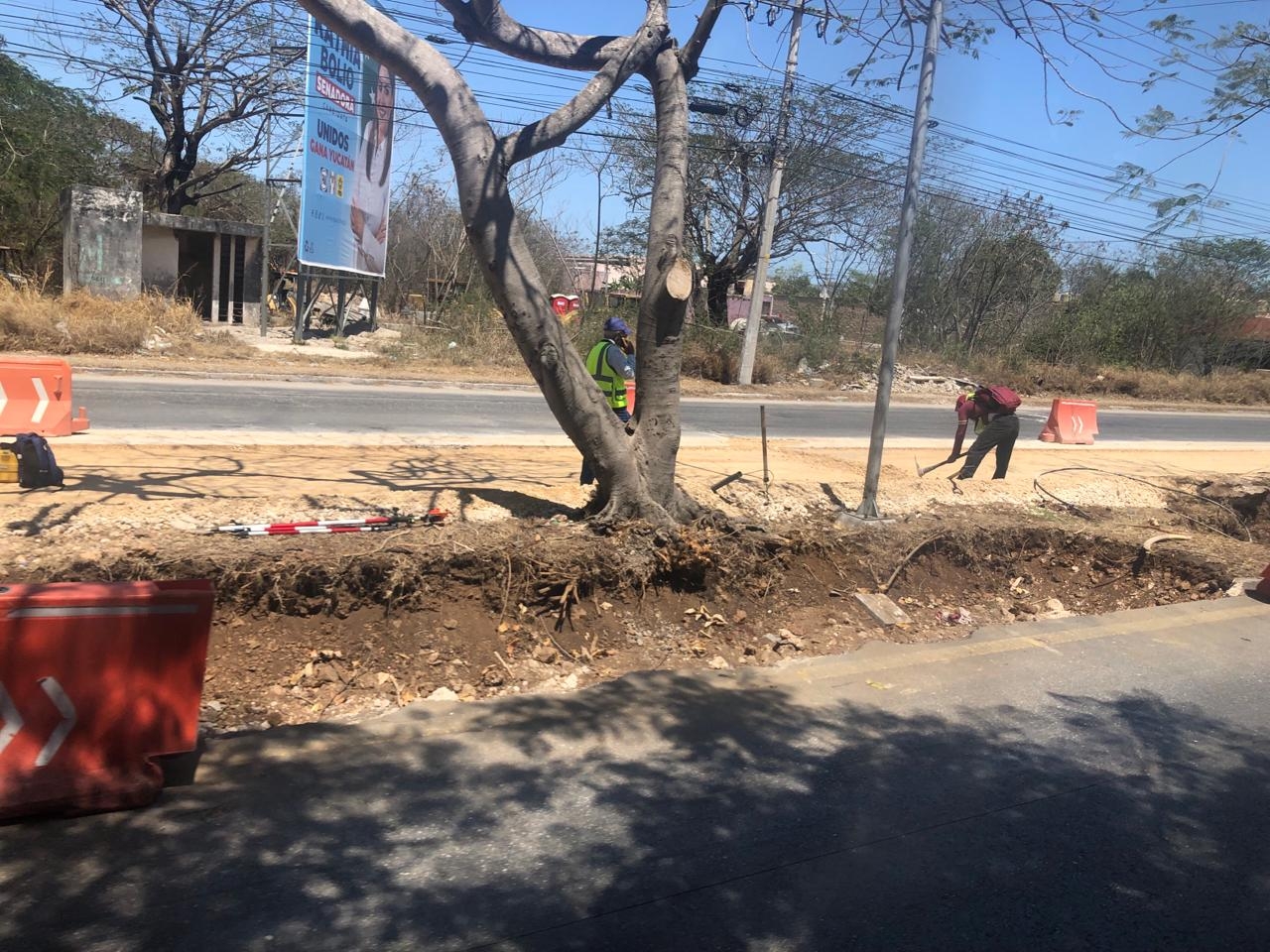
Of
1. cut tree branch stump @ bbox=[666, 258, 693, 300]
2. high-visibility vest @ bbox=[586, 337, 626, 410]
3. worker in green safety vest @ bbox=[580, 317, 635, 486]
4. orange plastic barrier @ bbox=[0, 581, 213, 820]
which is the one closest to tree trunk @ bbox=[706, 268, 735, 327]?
worker in green safety vest @ bbox=[580, 317, 635, 486]

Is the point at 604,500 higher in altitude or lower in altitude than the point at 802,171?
lower

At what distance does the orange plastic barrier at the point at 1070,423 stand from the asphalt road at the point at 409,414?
5.56 ft

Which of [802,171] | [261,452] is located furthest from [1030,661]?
[802,171]

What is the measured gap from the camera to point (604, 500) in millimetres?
6895

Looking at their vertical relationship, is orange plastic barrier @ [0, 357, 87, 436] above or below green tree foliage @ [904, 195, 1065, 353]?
below

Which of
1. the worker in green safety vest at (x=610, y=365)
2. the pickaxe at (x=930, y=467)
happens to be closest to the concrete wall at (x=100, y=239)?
the worker in green safety vest at (x=610, y=365)

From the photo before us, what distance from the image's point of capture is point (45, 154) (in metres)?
25.0

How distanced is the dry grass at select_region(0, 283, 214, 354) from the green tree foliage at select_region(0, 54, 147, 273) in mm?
4632

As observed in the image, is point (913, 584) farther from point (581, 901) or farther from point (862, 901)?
point (581, 901)

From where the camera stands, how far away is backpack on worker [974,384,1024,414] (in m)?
11.3

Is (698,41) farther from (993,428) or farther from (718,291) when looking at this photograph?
(718,291)

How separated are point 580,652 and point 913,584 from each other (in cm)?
295

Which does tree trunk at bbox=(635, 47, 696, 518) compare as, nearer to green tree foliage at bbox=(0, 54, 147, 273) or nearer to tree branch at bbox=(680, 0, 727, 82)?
tree branch at bbox=(680, 0, 727, 82)

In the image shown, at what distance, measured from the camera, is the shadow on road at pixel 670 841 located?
2947 millimetres
